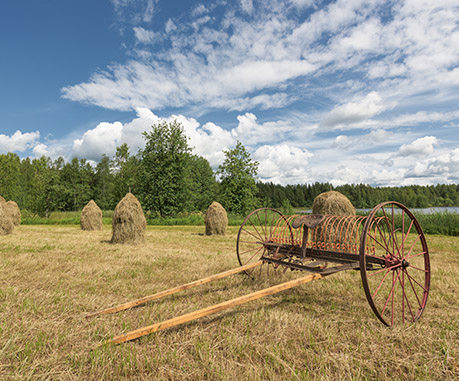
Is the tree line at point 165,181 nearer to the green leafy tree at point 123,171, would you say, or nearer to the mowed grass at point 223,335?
the green leafy tree at point 123,171

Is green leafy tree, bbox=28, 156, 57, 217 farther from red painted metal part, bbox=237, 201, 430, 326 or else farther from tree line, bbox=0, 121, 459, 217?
red painted metal part, bbox=237, 201, 430, 326

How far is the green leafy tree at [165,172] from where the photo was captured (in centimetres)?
3288

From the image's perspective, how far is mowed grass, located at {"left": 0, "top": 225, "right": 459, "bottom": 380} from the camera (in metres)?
2.51

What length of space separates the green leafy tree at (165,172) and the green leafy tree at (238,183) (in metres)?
5.12

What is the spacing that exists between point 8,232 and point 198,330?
16114 millimetres

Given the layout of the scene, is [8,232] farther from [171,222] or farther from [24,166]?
[24,166]

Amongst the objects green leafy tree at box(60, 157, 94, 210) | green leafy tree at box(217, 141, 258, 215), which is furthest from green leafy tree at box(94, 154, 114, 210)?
green leafy tree at box(217, 141, 258, 215)

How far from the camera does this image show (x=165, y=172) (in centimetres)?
3391

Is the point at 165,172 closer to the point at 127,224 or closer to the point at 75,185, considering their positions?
the point at 127,224

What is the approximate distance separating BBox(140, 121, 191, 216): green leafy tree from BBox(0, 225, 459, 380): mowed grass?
27605mm

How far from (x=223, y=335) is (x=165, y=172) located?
105ft

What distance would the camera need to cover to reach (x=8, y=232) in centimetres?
1438

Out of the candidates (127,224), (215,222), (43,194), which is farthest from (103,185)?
(127,224)

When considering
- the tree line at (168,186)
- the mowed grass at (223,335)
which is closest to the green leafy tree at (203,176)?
the tree line at (168,186)
